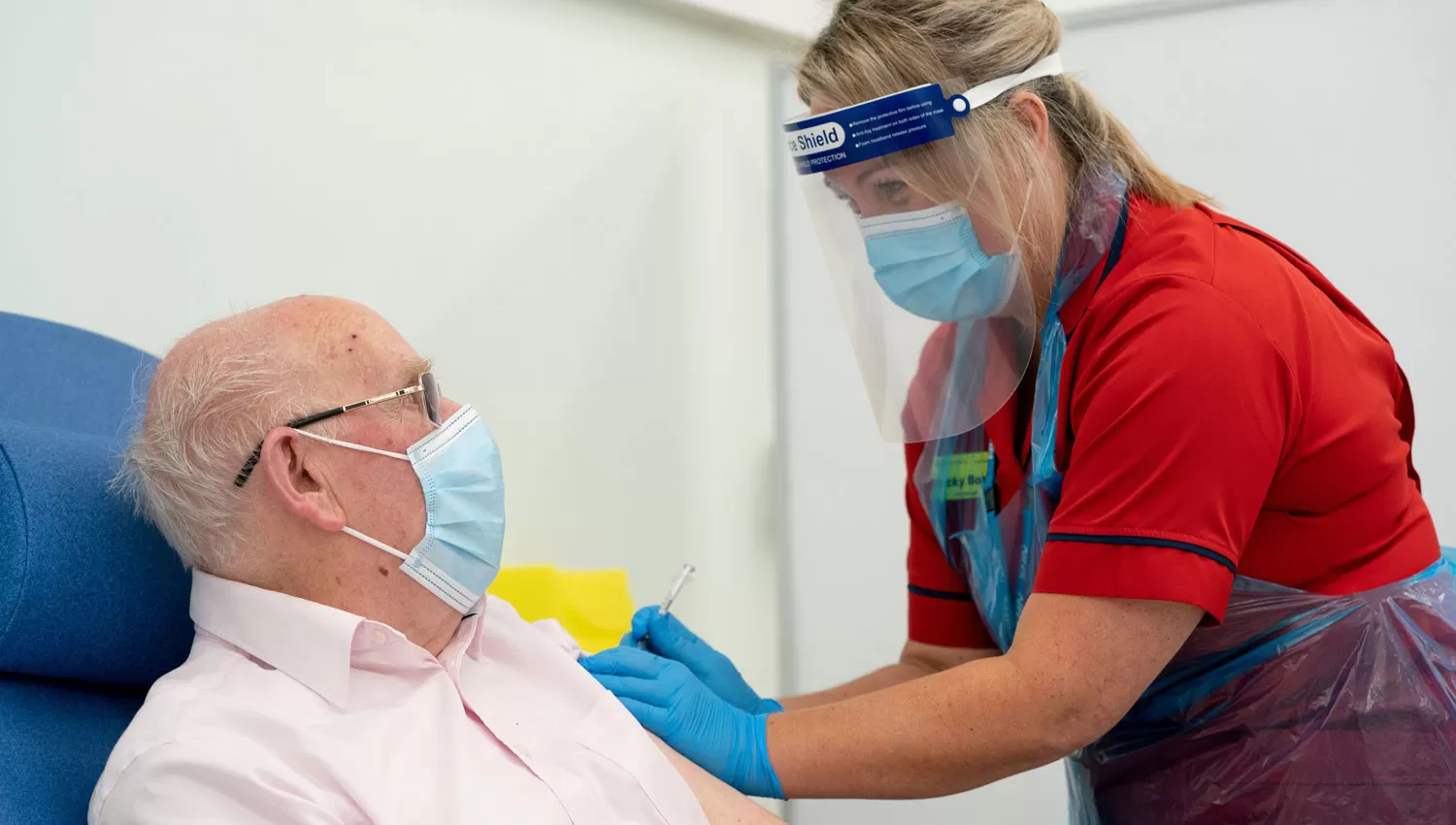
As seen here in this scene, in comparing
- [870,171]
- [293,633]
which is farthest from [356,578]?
[870,171]

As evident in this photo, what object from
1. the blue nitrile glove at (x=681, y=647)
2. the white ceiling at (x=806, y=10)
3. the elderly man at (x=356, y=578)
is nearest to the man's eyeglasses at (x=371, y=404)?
the elderly man at (x=356, y=578)

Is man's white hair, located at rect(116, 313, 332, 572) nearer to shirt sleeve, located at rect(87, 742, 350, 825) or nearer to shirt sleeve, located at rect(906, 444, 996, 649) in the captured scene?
shirt sleeve, located at rect(87, 742, 350, 825)

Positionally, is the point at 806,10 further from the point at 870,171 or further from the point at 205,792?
the point at 205,792

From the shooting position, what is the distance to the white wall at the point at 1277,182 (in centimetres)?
229

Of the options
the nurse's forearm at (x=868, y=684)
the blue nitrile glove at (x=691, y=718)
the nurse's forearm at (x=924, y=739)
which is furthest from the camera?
the nurse's forearm at (x=868, y=684)

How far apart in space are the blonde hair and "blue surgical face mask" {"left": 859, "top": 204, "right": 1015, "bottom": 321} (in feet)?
0.10

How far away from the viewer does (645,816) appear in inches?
47.0

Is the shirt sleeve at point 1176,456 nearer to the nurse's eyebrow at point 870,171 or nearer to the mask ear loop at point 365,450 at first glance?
the nurse's eyebrow at point 870,171

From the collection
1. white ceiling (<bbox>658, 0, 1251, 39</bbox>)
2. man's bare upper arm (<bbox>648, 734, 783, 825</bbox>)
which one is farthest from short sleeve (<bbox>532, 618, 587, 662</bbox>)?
white ceiling (<bbox>658, 0, 1251, 39</bbox>)

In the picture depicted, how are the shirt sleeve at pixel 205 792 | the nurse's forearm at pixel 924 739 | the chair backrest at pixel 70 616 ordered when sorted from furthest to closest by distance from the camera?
the nurse's forearm at pixel 924 739 < the chair backrest at pixel 70 616 < the shirt sleeve at pixel 205 792

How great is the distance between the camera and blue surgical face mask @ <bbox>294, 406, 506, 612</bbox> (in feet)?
3.92

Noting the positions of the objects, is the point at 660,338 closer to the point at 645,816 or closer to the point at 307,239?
the point at 307,239

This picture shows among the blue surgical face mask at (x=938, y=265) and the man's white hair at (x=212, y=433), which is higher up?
the blue surgical face mask at (x=938, y=265)

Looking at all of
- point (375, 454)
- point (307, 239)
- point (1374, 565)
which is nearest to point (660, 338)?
point (307, 239)
